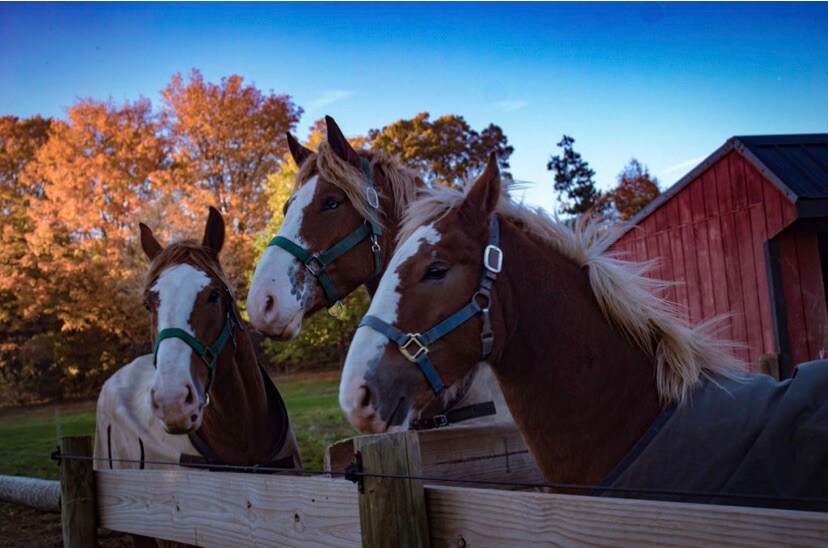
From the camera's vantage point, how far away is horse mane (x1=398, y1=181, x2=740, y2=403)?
227 centimetres

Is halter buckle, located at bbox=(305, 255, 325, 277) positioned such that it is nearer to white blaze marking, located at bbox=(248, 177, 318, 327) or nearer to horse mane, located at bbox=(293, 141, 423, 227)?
white blaze marking, located at bbox=(248, 177, 318, 327)

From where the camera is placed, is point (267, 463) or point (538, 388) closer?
point (538, 388)

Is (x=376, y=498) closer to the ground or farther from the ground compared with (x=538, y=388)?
closer to the ground

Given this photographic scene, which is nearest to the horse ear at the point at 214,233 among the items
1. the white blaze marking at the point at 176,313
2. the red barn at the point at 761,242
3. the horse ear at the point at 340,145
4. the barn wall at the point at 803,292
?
the white blaze marking at the point at 176,313

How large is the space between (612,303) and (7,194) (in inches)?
835

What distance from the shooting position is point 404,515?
172 centimetres

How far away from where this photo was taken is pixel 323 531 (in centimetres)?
199

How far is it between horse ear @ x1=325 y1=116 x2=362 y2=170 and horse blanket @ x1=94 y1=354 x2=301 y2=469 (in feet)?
5.36

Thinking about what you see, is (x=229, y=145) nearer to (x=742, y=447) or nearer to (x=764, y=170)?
(x=764, y=170)

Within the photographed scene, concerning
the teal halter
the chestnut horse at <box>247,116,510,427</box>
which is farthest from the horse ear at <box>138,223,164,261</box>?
the chestnut horse at <box>247,116,510,427</box>

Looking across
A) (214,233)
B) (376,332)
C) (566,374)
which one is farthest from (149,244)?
(566,374)

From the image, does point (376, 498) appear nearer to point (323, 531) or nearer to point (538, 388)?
point (323, 531)

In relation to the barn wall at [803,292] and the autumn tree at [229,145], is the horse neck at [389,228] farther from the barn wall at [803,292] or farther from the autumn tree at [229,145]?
the autumn tree at [229,145]

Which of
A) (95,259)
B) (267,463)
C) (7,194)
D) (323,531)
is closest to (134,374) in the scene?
(267,463)
